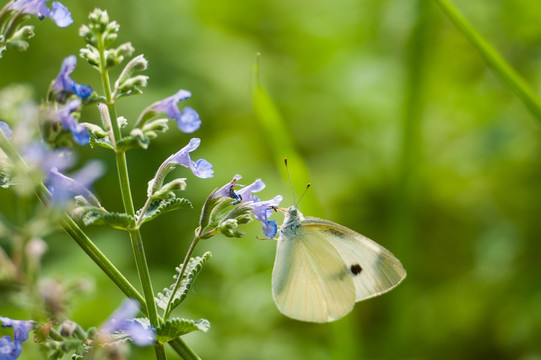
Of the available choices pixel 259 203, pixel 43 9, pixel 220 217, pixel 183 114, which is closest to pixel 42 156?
pixel 183 114

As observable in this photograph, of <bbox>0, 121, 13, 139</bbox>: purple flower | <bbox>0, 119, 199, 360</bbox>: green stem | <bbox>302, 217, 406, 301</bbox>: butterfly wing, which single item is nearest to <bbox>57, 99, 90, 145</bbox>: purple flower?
<bbox>0, 119, 199, 360</bbox>: green stem

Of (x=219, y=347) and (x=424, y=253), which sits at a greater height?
(x=424, y=253)

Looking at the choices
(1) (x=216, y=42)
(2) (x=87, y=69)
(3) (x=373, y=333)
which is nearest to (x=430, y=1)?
(3) (x=373, y=333)

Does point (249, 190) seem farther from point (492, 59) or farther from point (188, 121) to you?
point (492, 59)

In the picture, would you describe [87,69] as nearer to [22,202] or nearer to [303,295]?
[303,295]

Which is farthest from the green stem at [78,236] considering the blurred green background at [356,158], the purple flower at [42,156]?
the blurred green background at [356,158]

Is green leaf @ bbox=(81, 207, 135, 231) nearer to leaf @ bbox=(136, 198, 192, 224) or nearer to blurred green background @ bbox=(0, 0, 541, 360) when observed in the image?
leaf @ bbox=(136, 198, 192, 224)

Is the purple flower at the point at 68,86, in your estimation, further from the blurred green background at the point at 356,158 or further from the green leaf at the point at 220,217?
the blurred green background at the point at 356,158
